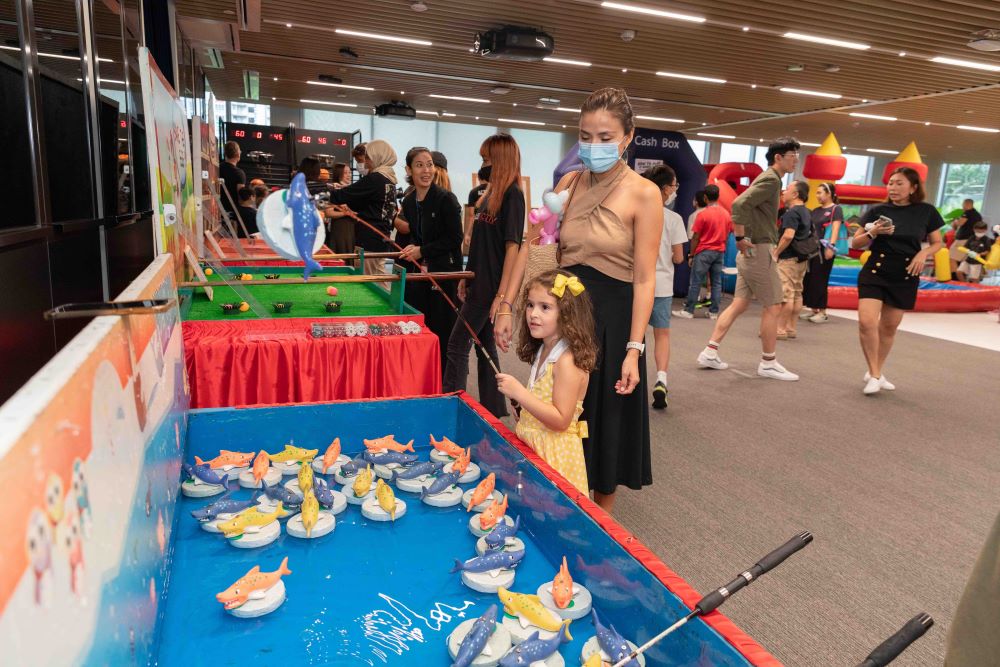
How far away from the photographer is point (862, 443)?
344 centimetres

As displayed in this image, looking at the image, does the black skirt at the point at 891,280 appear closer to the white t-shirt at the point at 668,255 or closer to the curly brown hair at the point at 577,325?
the white t-shirt at the point at 668,255

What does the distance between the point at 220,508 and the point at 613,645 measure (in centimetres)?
87

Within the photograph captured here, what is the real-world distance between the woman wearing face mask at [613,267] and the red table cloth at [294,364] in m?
0.54

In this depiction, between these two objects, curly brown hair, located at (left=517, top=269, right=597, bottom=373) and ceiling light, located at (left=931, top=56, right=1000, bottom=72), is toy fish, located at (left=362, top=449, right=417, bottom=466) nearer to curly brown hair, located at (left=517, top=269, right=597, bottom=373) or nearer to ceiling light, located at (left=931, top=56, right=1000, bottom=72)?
curly brown hair, located at (left=517, top=269, right=597, bottom=373)

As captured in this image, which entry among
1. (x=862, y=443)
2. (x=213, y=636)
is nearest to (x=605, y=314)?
(x=213, y=636)

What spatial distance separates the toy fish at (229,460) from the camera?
5.25 ft

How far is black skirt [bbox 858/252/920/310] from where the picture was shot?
396cm

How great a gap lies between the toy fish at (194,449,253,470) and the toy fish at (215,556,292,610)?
502mm

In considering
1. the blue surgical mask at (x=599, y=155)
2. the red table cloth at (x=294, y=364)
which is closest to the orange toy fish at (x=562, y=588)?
the blue surgical mask at (x=599, y=155)

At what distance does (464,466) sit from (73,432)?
110 cm

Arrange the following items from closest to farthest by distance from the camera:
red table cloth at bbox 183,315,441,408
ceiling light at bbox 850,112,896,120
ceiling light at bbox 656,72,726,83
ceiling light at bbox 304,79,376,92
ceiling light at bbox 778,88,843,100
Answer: red table cloth at bbox 183,315,441,408 → ceiling light at bbox 656,72,726,83 → ceiling light at bbox 778,88,843,100 → ceiling light at bbox 304,79,376,92 → ceiling light at bbox 850,112,896,120

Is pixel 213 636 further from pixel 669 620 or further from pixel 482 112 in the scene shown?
pixel 482 112

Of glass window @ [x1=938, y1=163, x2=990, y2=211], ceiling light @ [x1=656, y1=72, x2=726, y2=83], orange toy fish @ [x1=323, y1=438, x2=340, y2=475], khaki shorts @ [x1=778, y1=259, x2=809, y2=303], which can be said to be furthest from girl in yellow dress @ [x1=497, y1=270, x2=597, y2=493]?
glass window @ [x1=938, y1=163, x2=990, y2=211]

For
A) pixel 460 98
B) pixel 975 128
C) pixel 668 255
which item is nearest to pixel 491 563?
pixel 668 255
